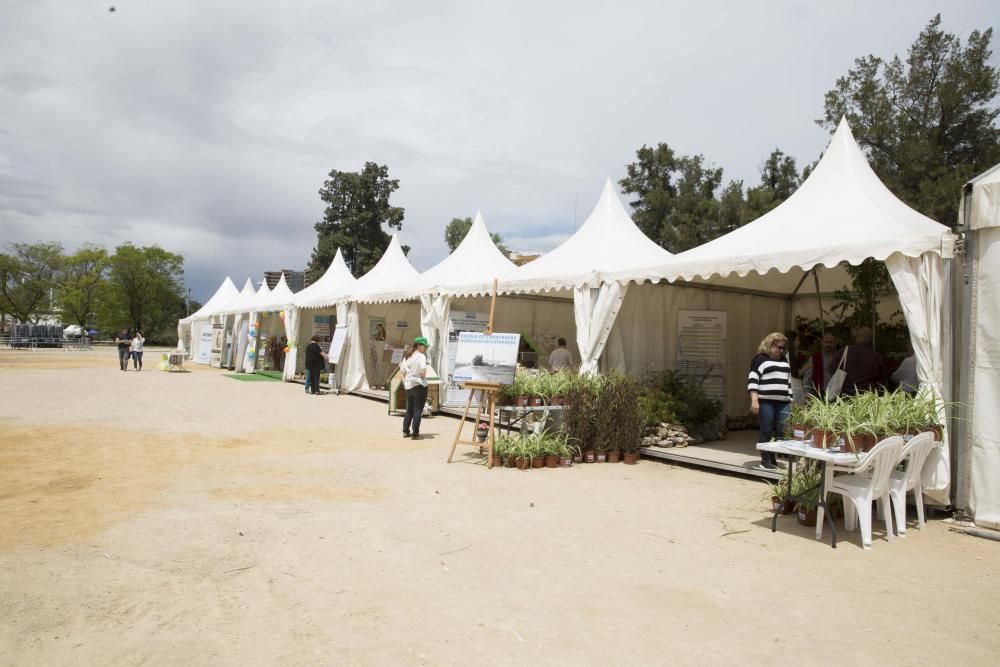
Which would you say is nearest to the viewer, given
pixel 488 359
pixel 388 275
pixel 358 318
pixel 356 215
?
pixel 488 359

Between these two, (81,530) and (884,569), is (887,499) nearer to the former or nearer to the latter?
(884,569)

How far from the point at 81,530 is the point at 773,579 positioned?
4.70 metres

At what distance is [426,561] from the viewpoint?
13.7ft

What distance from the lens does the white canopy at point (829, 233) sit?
20.0ft

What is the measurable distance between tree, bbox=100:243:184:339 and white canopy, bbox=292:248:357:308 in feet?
130

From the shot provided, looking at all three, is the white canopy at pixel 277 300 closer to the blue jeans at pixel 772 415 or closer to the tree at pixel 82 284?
the blue jeans at pixel 772 415

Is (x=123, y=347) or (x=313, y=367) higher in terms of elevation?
(x=123, y=347)

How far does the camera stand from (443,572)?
398 cm

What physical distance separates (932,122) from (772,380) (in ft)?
49.8

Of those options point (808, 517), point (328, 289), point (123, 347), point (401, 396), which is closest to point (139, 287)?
point (123, 347)

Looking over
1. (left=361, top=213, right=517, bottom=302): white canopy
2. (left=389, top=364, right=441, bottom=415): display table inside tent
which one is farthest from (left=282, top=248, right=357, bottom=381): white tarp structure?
(left=389, top=364, right=441, bottom=415): display table inside tent

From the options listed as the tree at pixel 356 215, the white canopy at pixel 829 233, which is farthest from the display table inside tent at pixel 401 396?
the tree at pixel 356 215

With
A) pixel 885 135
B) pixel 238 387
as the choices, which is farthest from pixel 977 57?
pixel 238 387

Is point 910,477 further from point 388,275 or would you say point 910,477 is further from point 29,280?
point 29,280
